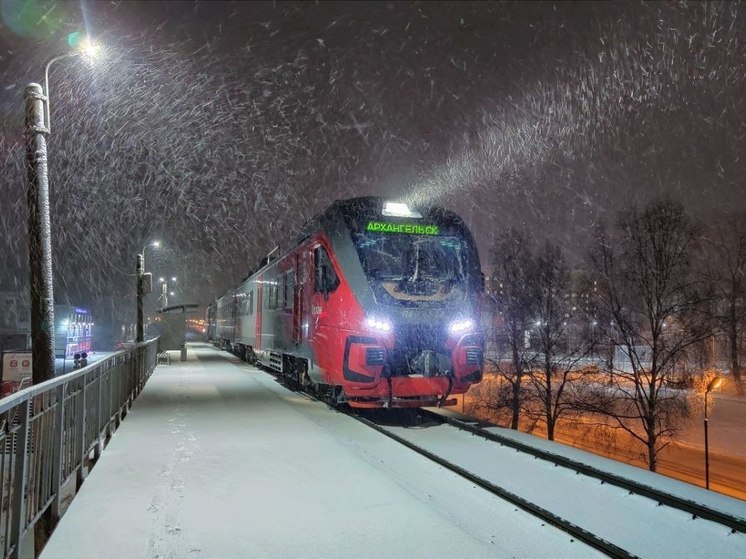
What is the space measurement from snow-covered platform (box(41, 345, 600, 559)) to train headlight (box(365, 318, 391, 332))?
1809 millimetres

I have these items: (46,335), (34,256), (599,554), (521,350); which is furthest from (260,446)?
(521,350)

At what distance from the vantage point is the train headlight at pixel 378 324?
404 inches

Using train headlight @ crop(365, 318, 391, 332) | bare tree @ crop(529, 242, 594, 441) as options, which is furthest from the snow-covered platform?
bare tree @ crop(529, 242, 594, 441)

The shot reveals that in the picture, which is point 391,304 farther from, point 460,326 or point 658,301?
point 658,301

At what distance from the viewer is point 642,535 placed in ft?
17.0

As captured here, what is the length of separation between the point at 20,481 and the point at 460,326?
7976 mm

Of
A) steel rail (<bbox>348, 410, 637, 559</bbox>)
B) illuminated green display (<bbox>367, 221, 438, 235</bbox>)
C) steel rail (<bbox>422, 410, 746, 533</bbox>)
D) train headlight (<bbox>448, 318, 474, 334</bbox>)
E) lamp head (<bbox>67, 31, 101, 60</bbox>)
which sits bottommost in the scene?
steel rail (<bbox>422, 410, 746, 533</bbox>)

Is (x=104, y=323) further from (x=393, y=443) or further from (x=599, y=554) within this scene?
(x=599, y=554)

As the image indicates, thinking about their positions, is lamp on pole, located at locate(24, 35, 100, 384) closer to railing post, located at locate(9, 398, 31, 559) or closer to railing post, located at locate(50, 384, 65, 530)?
railing post, located at locate(50, 384, 65, 530)

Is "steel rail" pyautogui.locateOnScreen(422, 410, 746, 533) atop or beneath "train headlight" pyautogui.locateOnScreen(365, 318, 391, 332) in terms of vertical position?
beneath

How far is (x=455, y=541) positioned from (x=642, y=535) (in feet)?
5.83

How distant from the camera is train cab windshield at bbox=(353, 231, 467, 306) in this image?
10656mm

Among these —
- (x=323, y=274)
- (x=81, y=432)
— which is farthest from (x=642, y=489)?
(x=323, y=274)

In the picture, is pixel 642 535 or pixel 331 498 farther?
pixel 331 498
